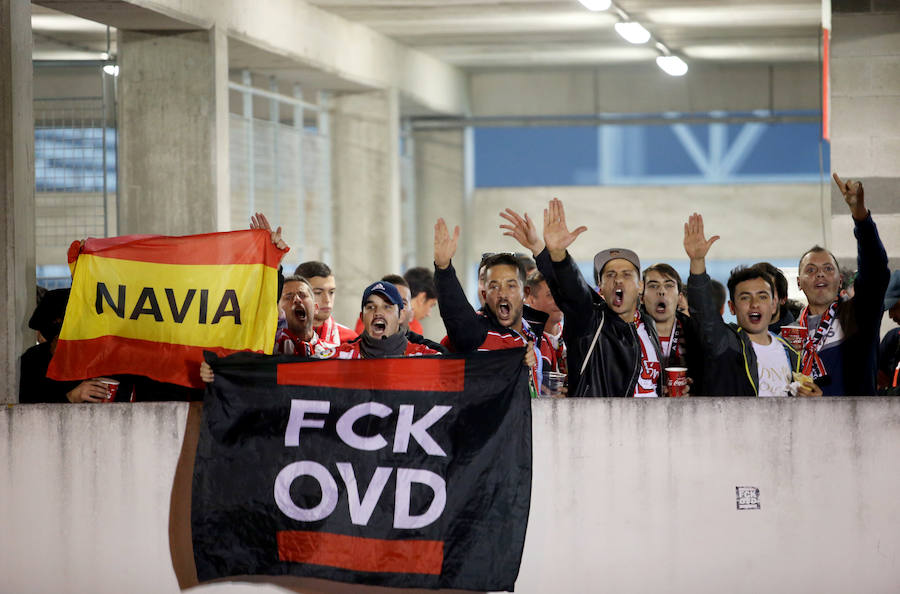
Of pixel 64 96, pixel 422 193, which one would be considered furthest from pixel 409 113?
pixel 64 96

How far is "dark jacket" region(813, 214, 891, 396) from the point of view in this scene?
6953mm

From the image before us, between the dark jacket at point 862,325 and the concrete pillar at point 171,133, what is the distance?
273 inches

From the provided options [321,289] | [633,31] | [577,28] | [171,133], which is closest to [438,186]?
A: [577,28]

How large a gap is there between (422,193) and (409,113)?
1927 mm

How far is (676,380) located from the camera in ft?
20.7

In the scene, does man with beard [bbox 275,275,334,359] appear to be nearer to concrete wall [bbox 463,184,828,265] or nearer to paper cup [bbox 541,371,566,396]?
paper cup [bbox 541,371,566,396]

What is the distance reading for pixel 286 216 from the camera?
673 inches

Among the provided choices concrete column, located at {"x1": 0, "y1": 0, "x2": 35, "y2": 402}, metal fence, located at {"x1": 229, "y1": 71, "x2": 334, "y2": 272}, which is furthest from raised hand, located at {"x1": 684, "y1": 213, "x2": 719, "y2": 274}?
metal fence, located at {"x1": 229, "y1": 71, "x2": 334, "y2": 272}

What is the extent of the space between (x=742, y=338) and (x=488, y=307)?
1.42m

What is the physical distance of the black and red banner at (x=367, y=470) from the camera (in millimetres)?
6148

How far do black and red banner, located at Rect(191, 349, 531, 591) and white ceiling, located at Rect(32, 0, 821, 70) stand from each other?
774 cm

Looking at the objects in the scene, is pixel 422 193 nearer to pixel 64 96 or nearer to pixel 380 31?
pixel 380 31

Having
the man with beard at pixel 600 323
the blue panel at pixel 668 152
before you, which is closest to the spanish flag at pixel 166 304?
the man with beard at pixel 600 323

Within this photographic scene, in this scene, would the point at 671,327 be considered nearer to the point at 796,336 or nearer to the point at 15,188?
the point at 796,336
